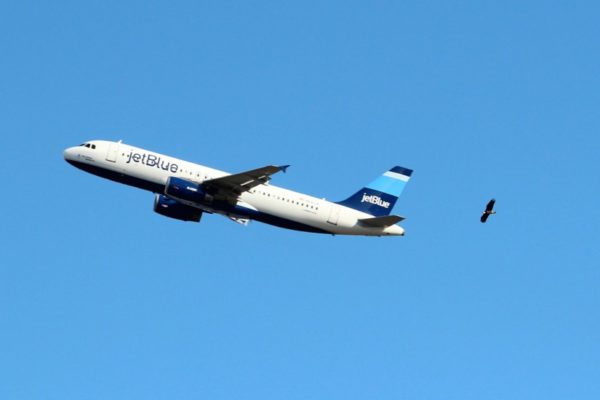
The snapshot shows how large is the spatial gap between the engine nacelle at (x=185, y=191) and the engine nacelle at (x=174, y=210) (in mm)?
5445

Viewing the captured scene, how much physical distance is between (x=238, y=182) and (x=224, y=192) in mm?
1573

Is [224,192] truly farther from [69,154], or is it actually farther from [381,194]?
[381,194]

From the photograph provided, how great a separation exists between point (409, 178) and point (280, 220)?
13505mm

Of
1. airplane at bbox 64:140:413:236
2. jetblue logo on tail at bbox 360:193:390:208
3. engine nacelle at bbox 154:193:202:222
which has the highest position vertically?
jetblue logo on tail at bbox 360:193:390:208

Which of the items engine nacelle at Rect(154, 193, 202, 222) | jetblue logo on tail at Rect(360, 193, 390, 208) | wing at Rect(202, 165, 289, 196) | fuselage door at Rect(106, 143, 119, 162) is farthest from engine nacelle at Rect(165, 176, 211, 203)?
jetblue logo on tail at Rect(360, 193, 390, 208)

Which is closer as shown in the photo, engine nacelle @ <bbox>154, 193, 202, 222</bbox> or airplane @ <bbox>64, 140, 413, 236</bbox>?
airplane @ <bbox>64, 140, 413, 236</bbox>

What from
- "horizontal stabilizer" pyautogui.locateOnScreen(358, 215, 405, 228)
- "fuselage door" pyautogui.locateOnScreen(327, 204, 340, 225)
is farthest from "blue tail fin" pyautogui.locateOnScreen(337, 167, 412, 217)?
"horizontal stabilizer" pyautogui.locateOnScreen(358, 215, 405, 228)

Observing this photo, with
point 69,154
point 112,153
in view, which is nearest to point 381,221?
point 112,153

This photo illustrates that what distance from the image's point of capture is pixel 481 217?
84.8m

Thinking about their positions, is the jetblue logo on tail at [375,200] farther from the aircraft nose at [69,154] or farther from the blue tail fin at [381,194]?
the aircraft nose at [69,154]

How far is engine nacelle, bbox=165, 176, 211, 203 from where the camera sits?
87.4 meters

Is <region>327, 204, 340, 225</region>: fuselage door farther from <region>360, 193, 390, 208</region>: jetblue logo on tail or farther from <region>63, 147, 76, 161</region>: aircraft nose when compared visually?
<region>63, 147, 76, 161</region>: aircraft nose

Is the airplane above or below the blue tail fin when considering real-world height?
below

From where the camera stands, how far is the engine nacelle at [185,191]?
87.4 metres
